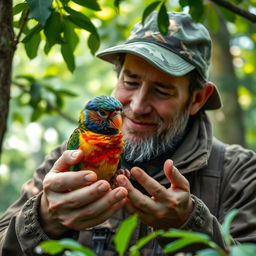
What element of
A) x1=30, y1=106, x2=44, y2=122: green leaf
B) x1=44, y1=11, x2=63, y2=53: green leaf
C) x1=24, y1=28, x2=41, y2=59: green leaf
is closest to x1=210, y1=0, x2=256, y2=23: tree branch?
x1=44, y1=11, x2=63, y2=53: green leaf

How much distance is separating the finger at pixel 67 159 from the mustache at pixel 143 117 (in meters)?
1.08

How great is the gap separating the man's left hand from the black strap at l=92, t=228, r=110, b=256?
772mm

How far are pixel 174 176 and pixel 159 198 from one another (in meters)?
0.14

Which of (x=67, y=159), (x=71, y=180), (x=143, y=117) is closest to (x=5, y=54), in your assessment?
(x=67, y=159)

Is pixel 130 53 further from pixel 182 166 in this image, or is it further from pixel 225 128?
pixel 225 128

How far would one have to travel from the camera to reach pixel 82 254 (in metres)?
0.97

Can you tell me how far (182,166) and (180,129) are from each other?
412 millimetres

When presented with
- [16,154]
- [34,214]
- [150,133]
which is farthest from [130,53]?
[16,154]

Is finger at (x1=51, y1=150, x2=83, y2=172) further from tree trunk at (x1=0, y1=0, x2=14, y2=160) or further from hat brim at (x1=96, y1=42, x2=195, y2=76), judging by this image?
hat brim at (x1=96, y1=42, x2=195, y2=76)

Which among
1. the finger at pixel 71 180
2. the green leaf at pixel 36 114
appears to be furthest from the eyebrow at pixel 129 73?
the finger at pixel 71 180

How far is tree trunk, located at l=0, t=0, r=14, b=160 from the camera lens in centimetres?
221

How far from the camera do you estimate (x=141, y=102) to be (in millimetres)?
3055

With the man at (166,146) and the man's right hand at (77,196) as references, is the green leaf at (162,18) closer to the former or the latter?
the man at (166,146)

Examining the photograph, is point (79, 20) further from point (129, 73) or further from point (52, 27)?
point (129, 73)
